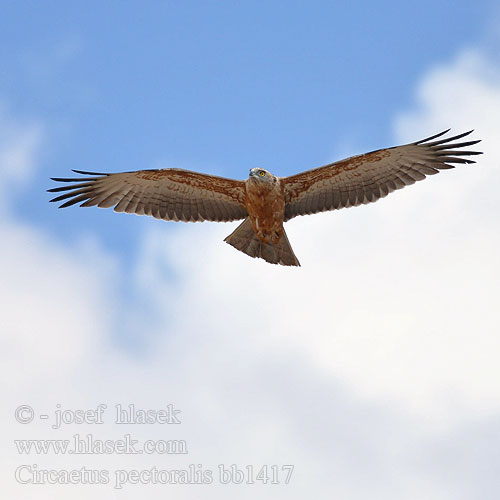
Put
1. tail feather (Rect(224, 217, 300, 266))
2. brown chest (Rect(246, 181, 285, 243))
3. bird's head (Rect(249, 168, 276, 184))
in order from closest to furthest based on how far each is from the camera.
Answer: bird's head (Rect(249, 168, 276, 184))
brown chest (Rect(246, 181, 285, 243))
tail feather (Rect(224, 217, 300, 266))

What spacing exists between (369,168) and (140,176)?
4011 millimetres

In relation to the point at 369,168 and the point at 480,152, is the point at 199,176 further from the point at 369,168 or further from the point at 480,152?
the point at 480,152

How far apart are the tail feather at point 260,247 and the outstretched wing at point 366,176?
655mm

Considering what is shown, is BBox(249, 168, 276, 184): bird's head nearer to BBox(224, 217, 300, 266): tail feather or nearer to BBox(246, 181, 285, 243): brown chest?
BBox(246, 181, 285, 243): brown chest

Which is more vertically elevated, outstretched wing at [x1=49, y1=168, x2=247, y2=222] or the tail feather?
outstretched wing at [x1=49, y1=168, x2=247, y2=222]

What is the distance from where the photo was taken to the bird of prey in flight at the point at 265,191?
1559 centimetres

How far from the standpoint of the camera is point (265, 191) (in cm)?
1543

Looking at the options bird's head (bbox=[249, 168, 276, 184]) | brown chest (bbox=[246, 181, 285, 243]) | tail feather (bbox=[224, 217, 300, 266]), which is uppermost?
bird's head (bbox=[249, 168, 276, 184])

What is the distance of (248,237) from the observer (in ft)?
52.1

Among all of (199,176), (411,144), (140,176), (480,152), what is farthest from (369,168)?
(140,176)

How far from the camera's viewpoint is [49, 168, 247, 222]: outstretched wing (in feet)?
53.0

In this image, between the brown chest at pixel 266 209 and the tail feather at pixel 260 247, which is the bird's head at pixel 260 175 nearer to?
the brown chest at pixel 266 209

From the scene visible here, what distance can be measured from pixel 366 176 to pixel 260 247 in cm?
223

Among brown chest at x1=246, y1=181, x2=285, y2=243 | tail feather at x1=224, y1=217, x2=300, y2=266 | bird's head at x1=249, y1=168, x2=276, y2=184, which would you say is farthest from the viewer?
tail feather at x1=224, y1=217, x2=300, y2=266
